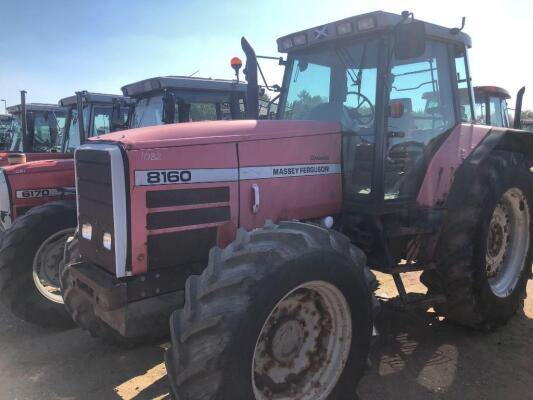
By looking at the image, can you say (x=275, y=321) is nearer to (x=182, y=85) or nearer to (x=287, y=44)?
(x=287, y=44)

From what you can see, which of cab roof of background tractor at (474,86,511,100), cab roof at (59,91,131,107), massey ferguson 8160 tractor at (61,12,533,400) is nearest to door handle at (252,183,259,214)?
massey ferguson 8160 tractor at (61,12,533,400)

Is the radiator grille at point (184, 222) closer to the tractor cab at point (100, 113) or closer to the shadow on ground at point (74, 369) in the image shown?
the shadow on ground at point (74, 369)

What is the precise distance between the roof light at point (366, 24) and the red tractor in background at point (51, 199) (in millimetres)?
2000

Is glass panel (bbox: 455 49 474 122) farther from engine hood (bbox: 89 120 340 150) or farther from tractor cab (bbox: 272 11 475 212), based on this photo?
engine hood (bbox: 89 120 340 150)

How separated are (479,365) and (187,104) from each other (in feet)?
13.9

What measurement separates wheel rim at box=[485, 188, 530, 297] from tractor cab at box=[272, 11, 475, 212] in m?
Result: 0.89

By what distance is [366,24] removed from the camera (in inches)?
130

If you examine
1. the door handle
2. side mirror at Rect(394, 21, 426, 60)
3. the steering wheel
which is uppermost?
side mirror at Rect(394, 21, 426, 60)

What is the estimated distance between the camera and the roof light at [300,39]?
377 cm

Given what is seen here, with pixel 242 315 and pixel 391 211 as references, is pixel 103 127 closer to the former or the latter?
pixel 391 211

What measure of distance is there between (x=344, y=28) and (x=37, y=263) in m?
3.48

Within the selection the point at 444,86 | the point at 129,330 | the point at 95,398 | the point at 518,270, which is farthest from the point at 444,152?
the point at 95,398

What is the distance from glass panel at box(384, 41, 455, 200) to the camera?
3494mm

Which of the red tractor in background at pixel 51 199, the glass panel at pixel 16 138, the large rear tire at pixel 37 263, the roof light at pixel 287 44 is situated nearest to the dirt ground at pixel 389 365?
the large rear tire at pixel 37 263
